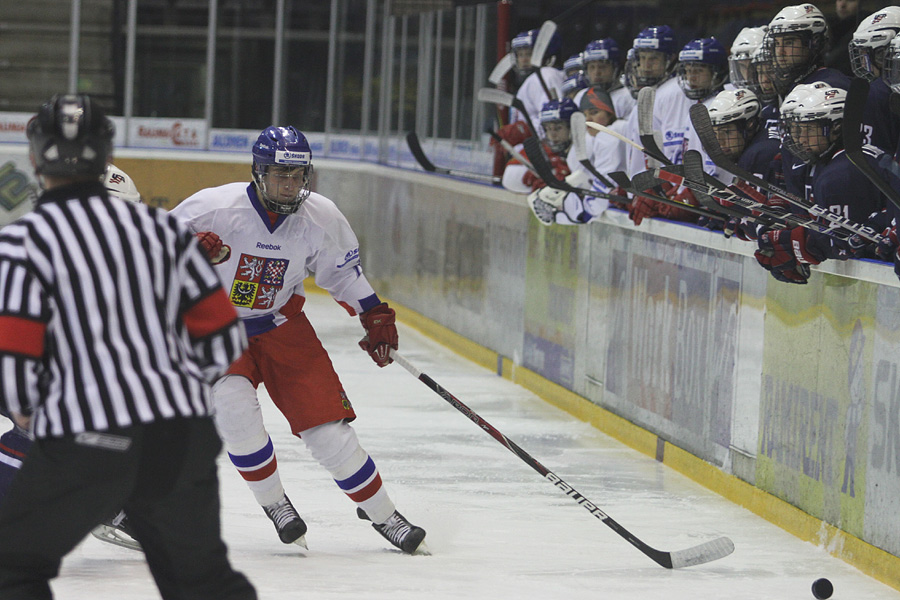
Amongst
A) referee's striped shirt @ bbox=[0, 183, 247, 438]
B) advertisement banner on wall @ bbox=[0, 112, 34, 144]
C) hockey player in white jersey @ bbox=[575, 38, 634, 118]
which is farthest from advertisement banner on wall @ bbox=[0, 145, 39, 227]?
referee's striped shirt @ bbox=[0, 183, 247, 438]

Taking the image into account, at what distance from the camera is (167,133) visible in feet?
40.2

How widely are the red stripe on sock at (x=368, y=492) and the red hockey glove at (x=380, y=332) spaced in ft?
1.10

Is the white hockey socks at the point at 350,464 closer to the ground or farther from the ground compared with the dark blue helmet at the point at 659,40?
closer to the ground

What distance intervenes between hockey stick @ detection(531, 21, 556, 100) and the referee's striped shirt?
5.39 metres

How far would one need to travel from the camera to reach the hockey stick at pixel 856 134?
11.4 feet

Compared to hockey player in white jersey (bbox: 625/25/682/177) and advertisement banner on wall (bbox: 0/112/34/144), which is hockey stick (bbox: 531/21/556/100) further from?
advertisement banner on wall (bbox: 0/112/34/144)

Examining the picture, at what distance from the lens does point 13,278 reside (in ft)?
6.94

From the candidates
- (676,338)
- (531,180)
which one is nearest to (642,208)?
(676,338)

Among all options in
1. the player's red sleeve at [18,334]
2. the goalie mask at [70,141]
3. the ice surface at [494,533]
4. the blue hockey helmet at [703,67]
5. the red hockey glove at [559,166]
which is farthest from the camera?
the red hockey glove at [559,166]

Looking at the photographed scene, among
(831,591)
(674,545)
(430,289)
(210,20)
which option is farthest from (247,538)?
(210,20)

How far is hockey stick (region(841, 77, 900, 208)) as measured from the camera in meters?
3.46

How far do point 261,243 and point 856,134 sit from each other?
1602 mm

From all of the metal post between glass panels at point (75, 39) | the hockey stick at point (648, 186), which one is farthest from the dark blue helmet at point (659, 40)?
the metal post between glass panels at point (75, 39)

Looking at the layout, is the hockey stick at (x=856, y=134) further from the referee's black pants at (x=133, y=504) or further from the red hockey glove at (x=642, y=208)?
the red hockey glove at (x=642, y=208)
